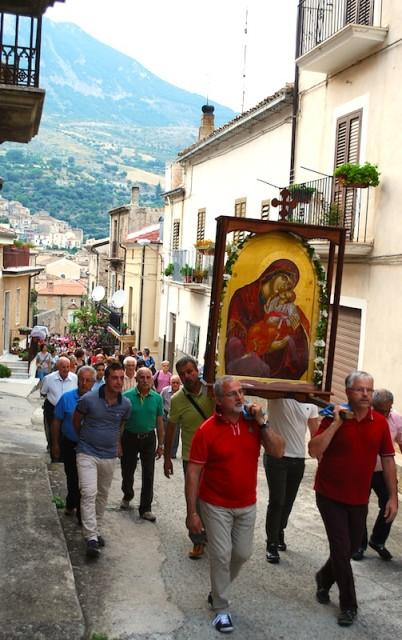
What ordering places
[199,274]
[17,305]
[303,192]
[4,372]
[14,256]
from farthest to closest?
[17,305] → [14,256] → [4,372] → [199,274] → [303,192]

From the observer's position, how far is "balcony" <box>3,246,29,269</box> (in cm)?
3173

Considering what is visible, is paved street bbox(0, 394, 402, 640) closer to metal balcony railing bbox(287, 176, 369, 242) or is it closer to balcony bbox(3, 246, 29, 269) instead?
metal balcony railing bbox(287, 176, 369, 242)

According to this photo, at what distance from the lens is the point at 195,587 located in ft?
20.3

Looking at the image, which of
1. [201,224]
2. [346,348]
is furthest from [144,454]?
[201,224]

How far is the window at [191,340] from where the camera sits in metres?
25.6

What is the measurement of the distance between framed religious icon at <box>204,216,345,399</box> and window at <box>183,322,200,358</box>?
18.0 metres

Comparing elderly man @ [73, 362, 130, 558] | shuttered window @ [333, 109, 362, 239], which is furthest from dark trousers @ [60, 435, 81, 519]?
shuttered window @ [333, 109, 362, 239]

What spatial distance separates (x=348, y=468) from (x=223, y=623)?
132 cm

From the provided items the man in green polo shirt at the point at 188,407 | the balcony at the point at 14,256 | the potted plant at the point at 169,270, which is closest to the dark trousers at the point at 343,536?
the man in green polo shirt at the point at 188,407

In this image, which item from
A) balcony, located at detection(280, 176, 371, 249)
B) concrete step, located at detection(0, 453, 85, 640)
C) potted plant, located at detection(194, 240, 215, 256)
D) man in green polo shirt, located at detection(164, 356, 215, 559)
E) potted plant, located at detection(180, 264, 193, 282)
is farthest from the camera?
potted plant, located at detection(180, 264, 193, 282)

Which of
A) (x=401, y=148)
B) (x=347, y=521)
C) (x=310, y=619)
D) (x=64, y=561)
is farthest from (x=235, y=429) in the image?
(x=401, y=148)

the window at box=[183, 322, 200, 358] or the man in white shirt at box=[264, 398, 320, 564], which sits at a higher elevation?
the man in white shirt at box=[264, 398, 320, 564]

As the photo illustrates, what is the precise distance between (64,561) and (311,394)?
2.46 meters

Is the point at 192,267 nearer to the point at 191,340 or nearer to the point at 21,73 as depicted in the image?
the point at 191,340
